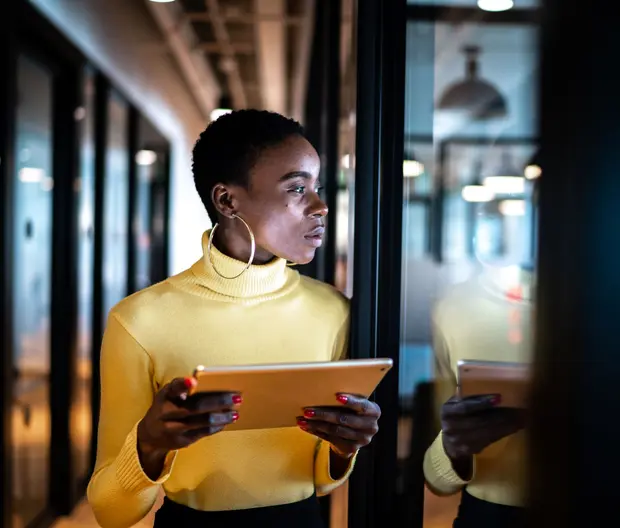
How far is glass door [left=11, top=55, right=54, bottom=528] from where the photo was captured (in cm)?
272

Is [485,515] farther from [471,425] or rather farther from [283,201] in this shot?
[283,201]

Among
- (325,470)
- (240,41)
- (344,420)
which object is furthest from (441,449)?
(240,41)

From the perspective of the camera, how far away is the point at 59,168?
3223 millimetres

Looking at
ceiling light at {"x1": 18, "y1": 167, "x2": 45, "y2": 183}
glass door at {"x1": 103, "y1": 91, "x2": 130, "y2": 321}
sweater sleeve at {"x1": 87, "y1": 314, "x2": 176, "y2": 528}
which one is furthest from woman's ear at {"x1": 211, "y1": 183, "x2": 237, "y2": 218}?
glass door at {"x1": 103, "y1": 91, "x2": 130, "y2": 321}

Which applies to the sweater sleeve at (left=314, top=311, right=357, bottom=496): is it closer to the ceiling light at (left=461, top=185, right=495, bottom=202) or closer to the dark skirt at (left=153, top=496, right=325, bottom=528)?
the dark skirt at (left=153, top=496, right=325, bottom=528)

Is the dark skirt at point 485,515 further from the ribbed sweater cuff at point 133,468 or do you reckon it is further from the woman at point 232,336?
the ribbed sweater cuff at point 133,468

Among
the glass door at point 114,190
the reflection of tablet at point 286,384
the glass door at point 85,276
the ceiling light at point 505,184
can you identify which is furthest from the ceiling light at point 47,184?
the ceiling light at point 505,184

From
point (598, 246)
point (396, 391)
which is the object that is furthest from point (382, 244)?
point (598, 246)

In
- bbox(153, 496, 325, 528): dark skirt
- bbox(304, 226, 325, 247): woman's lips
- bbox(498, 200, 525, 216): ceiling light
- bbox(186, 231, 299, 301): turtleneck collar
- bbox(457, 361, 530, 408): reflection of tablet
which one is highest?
bbox(498, 200, 525, 216): ceiling light

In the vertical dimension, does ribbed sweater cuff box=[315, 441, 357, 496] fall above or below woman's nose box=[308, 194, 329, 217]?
below

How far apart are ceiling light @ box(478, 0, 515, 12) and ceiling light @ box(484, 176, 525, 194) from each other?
0.16 m

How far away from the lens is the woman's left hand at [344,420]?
0.92 m

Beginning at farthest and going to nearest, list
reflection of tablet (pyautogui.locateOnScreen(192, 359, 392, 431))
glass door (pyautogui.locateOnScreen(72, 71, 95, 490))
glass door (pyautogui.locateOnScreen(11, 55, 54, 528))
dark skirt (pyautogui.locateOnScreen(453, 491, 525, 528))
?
glass door (pyautogui.locateOnScreen(72, 71, 95, 490)), glass door (pyautogui.locateOnScreen(11, 55, 54, 528)), reflection of tablet (pyautogui.locateOnScreen(192, 359, 392, 431)), dark skirt (pyautogui.locateOnScreen(453, 491, 525, 528))

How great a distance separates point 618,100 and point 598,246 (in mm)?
107
